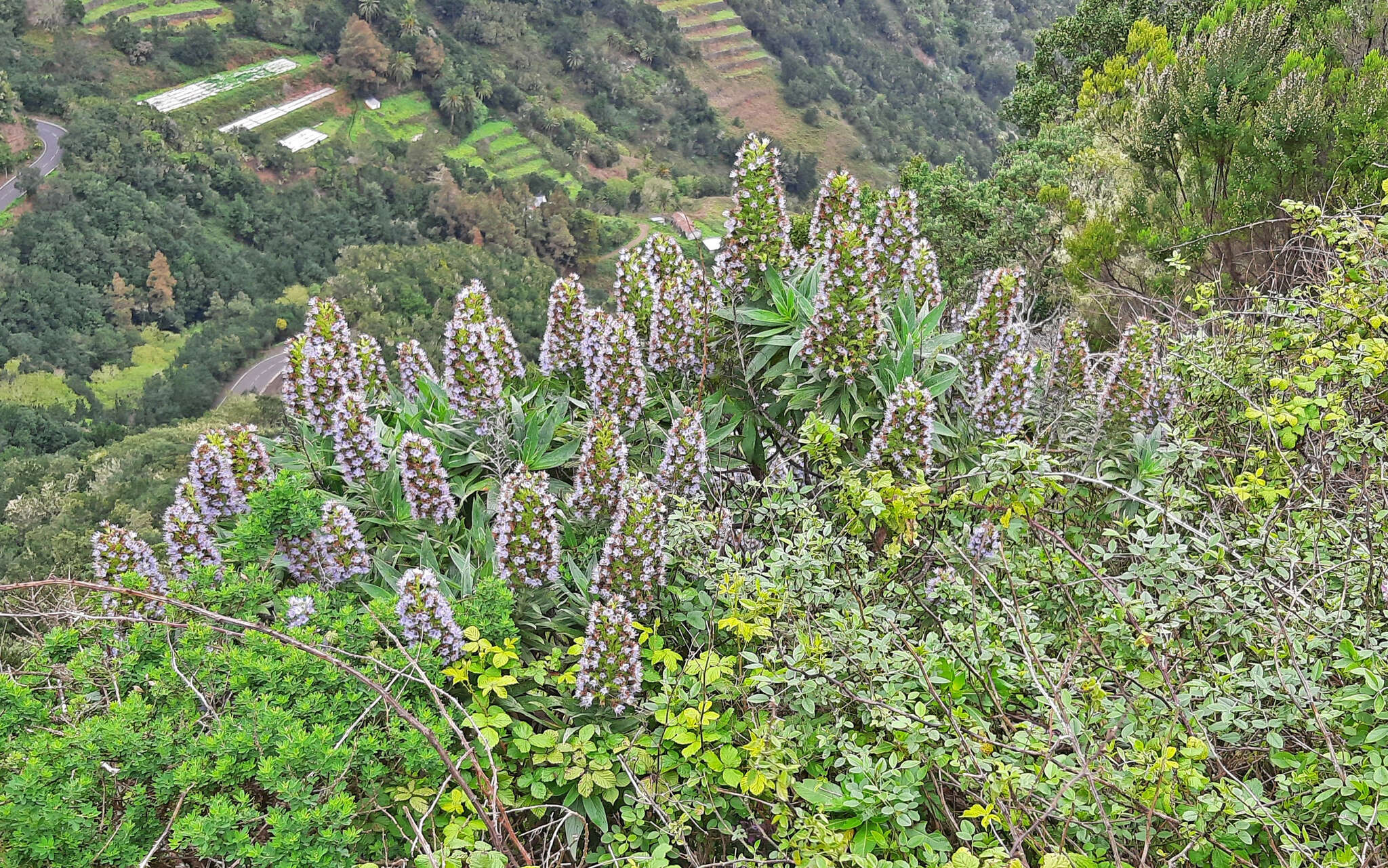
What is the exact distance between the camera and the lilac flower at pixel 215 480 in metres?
2.68

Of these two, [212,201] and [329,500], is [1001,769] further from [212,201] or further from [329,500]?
[212,201]

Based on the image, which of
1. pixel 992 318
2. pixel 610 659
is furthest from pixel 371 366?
pixel 992 318

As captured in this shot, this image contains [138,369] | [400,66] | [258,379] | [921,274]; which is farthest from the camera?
[400,66]

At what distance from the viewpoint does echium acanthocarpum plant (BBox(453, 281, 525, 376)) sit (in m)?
3.03

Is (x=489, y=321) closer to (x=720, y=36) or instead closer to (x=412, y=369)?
(x=412, y=369)

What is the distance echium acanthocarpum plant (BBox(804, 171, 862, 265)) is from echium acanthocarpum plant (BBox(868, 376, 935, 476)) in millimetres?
868

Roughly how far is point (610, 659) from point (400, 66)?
77.4 meters

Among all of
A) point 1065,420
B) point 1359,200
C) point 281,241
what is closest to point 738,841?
point 1065,420

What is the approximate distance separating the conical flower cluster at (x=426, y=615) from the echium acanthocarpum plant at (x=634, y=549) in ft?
1.43

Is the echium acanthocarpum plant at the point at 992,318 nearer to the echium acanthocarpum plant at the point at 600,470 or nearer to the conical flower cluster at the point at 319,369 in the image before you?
the echium acanthocarpum plant at the point at 600,470

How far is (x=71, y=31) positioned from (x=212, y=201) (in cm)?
2322

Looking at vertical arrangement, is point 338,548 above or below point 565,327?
below

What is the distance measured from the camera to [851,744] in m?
2.03

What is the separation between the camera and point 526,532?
2.57 metres
